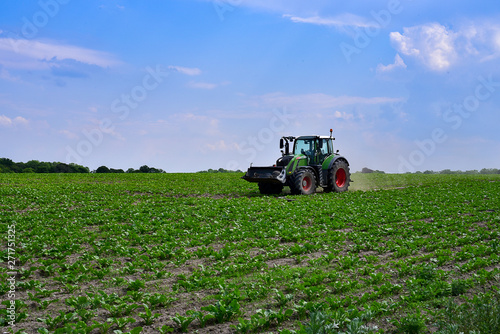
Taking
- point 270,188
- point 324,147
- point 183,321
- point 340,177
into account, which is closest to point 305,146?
point 324,147

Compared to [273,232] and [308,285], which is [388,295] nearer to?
[308,285]

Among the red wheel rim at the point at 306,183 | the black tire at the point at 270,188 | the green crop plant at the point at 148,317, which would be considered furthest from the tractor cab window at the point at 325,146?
the green crop plant at the point at 148,317

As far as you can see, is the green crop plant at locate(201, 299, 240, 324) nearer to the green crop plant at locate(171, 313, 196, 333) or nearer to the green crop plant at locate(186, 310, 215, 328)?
the green crop plant at locate(186, 310, 215, 328)

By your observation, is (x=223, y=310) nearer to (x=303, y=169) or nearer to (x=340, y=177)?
(x=303, y=169)

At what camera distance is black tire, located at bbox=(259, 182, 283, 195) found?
2536 centimetres

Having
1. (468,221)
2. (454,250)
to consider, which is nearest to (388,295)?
(454,250)

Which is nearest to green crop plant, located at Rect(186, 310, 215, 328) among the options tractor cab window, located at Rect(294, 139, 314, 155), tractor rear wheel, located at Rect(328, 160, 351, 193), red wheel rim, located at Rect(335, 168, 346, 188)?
tractor cab window, located at Rect(294, 139, 314, 155)

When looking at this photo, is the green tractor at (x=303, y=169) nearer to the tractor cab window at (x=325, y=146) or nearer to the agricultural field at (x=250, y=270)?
the tractor cab window at (x=325, y=146)

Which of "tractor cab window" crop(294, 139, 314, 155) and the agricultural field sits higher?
"tractor cab window" crop(294, 139, 314, 155)

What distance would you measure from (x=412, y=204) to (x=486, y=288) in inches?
511

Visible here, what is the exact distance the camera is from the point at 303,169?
23.4 metres

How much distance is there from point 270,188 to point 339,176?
4818 mm

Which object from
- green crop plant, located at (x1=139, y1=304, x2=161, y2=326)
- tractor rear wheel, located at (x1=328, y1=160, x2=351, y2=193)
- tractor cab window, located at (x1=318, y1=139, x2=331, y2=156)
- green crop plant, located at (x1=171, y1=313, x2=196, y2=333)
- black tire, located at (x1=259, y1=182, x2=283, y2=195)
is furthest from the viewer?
black tire, located at (x1=259, y1=182, x2=283, y2=195)

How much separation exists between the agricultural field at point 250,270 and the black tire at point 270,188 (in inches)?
282
